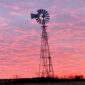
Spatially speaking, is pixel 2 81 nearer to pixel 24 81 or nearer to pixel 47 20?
pixel 24 81

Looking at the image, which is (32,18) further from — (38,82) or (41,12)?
(38,82)

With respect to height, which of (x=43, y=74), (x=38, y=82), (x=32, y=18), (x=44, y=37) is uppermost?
(x=32, y=18)

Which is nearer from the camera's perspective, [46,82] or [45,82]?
[46,82]

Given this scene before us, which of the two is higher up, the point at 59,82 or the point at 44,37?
the point at 44,37

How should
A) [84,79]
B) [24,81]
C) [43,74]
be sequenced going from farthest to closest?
[43,74], [84,79], [24,81]

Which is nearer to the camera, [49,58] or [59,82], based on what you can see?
[59,82]

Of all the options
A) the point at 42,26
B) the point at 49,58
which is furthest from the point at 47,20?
the point at 49,58

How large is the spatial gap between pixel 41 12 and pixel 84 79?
69.0 feet

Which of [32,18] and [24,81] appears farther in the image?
[32,18]

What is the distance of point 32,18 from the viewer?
7750 centimetres

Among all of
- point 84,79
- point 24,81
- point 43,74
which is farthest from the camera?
point 43,74

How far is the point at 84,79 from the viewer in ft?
207

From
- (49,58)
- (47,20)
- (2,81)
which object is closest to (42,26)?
(47,20)

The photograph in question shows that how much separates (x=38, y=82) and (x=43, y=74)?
48.2ft
